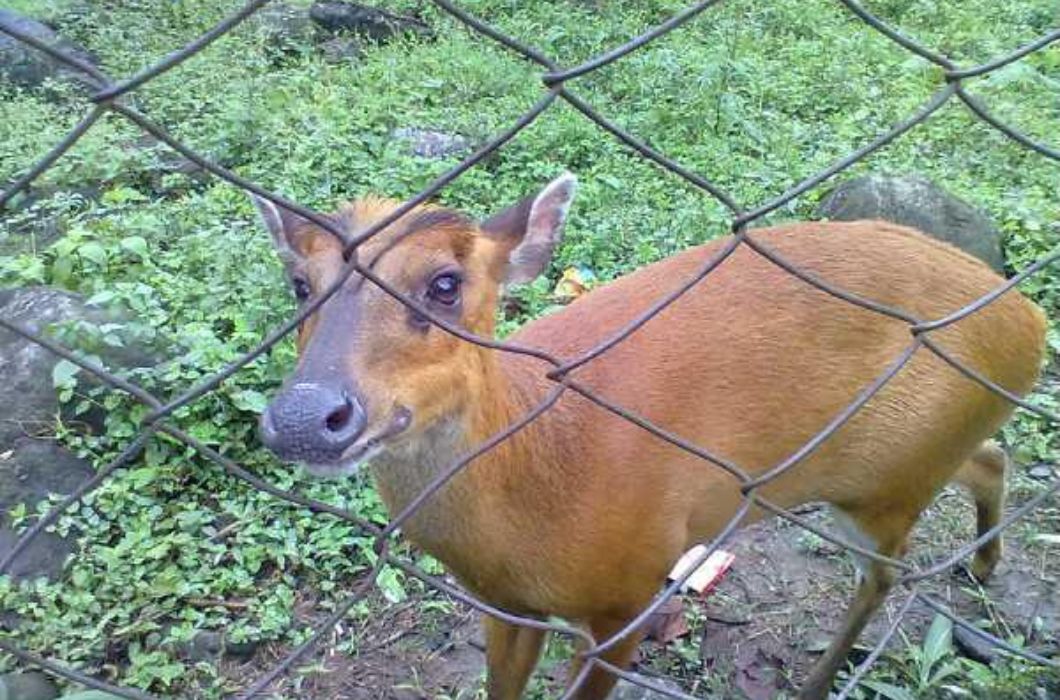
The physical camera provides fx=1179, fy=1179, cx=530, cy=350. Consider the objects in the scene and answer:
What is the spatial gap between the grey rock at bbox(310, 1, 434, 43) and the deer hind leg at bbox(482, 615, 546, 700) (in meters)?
6.12

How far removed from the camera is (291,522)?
12.5 feet

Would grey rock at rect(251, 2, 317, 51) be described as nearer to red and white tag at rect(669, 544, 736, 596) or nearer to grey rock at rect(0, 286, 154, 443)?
grey rock at rect(0, 286, 154, 443)

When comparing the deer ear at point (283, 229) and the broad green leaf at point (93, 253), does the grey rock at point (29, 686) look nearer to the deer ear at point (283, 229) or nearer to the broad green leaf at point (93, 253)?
the deer ear at point (283, 229)

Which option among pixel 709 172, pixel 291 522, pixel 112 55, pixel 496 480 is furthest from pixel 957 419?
pixel 112 55

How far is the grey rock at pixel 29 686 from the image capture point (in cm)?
308

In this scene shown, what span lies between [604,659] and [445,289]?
1.11m

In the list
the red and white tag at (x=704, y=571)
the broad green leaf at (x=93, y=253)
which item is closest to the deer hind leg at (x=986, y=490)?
the red and white tag at (x=704, y=571)

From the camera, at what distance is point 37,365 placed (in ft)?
13.3

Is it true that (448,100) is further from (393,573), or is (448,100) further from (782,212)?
(393,573)

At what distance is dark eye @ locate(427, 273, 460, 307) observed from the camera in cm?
248

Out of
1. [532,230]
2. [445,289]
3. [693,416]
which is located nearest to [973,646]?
[693,416]

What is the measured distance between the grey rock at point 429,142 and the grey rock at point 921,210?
2.03 m

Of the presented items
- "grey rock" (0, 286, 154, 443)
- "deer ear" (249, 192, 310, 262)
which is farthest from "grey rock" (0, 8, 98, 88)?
"deer ear" (249, 192, 310, 262)

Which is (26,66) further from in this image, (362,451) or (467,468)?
(362,451)
